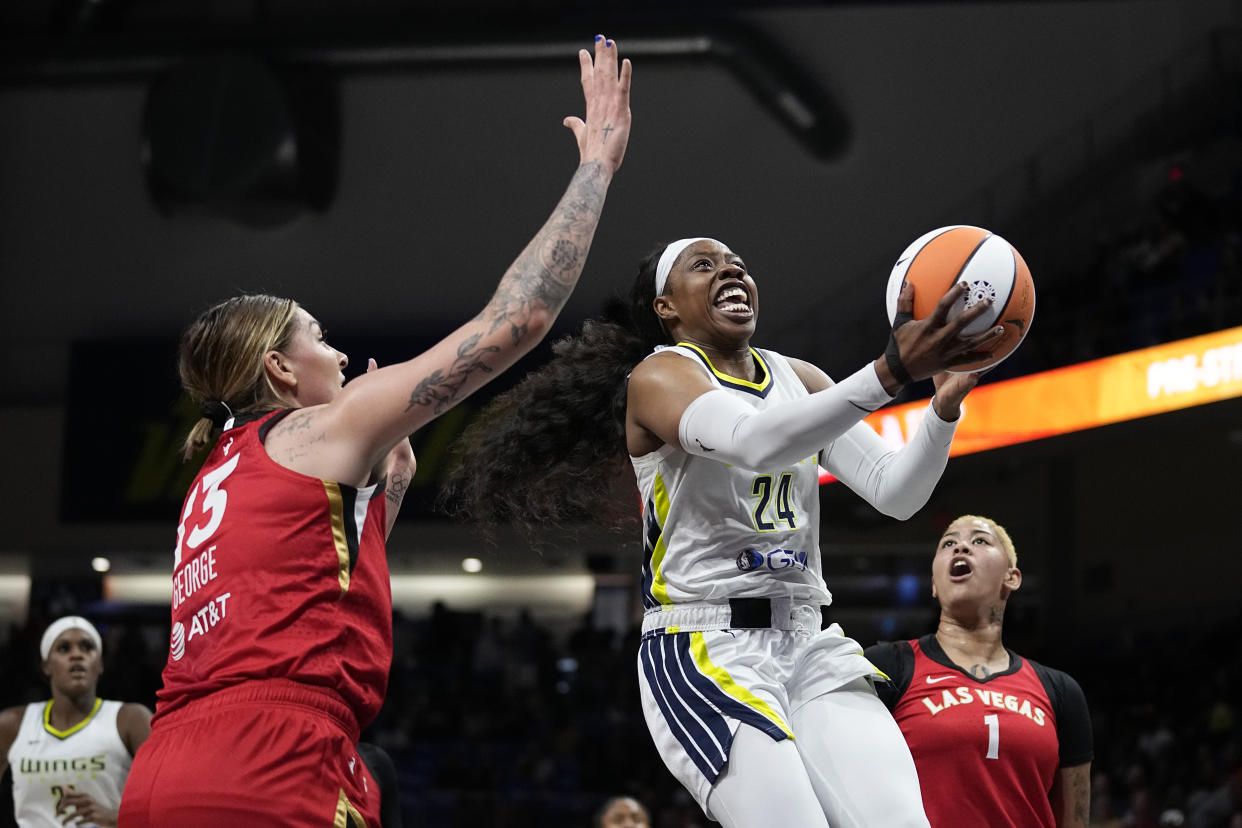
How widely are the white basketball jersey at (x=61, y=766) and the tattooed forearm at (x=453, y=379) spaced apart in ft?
19.0

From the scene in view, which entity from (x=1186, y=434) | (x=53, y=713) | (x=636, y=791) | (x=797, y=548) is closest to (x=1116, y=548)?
(x=1186, y=434)

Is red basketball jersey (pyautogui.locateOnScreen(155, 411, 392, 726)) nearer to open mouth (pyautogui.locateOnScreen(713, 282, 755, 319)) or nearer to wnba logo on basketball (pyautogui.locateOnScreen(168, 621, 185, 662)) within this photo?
wnba logo on basketball (pyautogui.locateOnScreen(168, 621, 185, 662))

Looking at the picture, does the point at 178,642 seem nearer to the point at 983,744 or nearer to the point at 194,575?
the point at 194,575

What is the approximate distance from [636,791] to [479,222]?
759 centimetres

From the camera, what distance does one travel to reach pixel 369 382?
8.86ft

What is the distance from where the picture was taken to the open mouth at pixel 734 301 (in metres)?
3.82

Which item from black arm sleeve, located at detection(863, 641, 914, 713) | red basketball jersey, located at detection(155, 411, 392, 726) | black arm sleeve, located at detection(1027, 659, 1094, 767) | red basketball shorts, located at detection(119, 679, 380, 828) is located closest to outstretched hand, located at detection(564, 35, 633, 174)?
red basketball jersey, located at detection(155, 411, 392, 726)

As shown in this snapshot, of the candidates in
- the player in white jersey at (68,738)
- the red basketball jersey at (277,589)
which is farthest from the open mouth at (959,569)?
the player in white jersey at (68,738)

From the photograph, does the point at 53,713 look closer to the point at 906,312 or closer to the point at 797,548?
the point at 797,548

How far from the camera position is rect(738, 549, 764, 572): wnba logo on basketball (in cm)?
356

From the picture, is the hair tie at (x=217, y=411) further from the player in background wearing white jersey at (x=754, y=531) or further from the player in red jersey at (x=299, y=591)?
the player in background wearing white jersey at (x=754, y=531)

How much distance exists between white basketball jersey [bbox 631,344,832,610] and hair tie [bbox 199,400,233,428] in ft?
3.80

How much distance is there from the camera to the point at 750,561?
3.56m

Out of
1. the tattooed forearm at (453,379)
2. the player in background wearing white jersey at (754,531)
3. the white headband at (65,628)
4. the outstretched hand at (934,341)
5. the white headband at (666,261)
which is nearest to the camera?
the tattooed forearm at (453,379)
